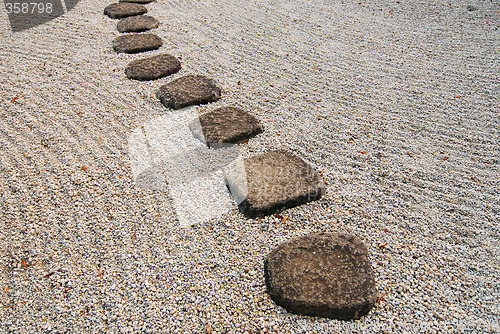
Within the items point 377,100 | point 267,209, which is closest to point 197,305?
point 267,209

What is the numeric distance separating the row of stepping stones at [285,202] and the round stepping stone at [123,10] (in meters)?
1.60

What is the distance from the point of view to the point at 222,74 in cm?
388

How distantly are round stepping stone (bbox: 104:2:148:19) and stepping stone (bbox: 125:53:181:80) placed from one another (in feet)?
5.19

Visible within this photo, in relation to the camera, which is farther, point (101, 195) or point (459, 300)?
point (101, 195)

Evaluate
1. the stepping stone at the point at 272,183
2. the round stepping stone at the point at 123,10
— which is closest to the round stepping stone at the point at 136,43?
the round stepping stone at the point at 123,10

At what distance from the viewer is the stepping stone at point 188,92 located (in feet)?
11.0

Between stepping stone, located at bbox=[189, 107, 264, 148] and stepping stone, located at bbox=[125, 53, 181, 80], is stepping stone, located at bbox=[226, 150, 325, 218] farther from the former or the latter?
stepping stone, located at bbox=[125, 53, 181, 80]

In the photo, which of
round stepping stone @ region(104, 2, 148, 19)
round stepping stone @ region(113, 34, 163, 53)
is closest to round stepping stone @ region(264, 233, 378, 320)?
round stepping stone @ region(113, 34, 163, 53)

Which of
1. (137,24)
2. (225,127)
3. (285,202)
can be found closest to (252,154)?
(225,127)

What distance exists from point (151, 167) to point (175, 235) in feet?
2.27

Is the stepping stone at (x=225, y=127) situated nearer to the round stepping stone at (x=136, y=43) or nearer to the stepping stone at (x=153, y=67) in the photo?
the stepping stone at (x=153, y=67)

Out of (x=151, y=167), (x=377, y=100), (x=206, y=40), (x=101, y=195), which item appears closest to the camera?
(x=101, y=195)

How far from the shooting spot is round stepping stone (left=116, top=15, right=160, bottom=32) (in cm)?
477

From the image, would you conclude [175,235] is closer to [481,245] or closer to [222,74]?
[481,245]
